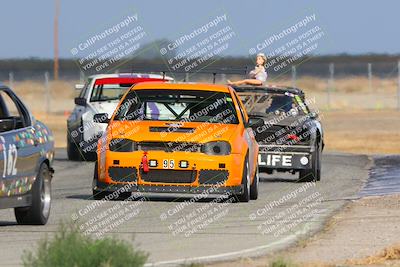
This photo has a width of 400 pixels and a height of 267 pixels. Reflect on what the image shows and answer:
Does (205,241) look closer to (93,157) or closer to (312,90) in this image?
(93,157)

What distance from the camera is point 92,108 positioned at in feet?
97.6

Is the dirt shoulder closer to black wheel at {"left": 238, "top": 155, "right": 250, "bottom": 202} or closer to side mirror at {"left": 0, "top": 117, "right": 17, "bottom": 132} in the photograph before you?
black wheel at {"left": 238, "top": 155, "right": 250, "bottom": 202}

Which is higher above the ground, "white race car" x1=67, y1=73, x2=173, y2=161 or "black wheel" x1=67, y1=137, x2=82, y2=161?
"white race car" x1=67, y1=73, x2=173, y2=161

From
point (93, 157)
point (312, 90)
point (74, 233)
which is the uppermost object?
point (74, 233)

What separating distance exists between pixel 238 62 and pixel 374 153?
173 feet

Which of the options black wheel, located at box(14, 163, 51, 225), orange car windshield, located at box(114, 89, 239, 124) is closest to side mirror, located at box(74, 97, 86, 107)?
orange car windshield, located at box(114, 89, 239, 124)

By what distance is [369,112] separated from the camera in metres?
58.8

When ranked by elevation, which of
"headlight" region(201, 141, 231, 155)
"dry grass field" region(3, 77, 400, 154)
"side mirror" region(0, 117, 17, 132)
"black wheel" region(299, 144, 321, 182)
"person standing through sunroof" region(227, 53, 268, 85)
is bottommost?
"dry grass field" region(3, 77, 400, 154)

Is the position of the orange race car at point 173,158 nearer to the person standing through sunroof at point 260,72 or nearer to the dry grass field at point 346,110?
the person standing through sunroof at point 260,72

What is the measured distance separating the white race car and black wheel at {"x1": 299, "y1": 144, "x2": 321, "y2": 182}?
18.9 feet

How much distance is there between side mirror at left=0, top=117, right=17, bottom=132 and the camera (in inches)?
612

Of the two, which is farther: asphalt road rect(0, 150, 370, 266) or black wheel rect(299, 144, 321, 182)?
black wheel rect(299, 144, 321, 182)

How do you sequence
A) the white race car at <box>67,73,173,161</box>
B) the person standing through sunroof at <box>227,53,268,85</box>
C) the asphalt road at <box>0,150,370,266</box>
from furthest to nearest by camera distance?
the white race car at <box>67,73,173,161</box>
the person standing through sunroof at <box>227,53,268,85</box>
the asphalt road at <box>0,150,370,266</box>

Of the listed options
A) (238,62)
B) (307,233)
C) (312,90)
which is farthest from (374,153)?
(238,62)
